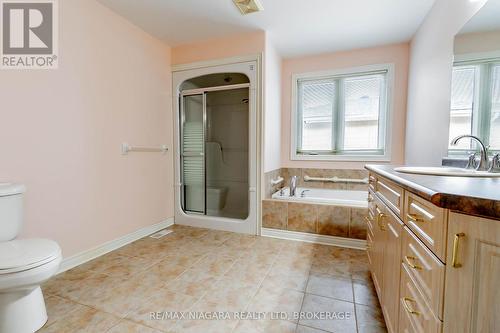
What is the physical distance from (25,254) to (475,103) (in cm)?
272

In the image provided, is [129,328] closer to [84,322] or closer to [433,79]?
[84,322]

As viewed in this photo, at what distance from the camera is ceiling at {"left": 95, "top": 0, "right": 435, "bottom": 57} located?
2133mm

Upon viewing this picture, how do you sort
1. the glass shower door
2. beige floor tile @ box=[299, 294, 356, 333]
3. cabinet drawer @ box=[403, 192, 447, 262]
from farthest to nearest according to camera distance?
the glass shower door < beige floor tile @ box=[299, 294, 356, 333] < cabinet drawer @ box=[403, 192, 447, 262]

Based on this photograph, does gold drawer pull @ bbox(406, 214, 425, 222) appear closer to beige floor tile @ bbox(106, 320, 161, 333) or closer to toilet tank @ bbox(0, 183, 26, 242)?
beige floor tile @ bbox(106, 320, 161, 333)

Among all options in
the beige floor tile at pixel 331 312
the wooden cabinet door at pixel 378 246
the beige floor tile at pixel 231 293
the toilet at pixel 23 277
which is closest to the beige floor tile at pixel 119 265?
the toilet at pixel 23 277

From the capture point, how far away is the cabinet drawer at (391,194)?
1048 millimetres

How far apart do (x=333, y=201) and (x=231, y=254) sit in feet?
3.95

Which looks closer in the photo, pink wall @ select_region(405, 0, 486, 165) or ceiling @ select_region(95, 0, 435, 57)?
pink wall @ select_region(405, 0, 486, 165)

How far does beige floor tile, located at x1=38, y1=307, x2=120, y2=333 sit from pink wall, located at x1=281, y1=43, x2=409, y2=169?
2.67m

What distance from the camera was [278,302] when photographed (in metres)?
1.53

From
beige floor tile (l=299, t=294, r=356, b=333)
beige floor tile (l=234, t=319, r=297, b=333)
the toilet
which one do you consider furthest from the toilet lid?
beige floor tile (l=299, t=294, r=356, b=333)

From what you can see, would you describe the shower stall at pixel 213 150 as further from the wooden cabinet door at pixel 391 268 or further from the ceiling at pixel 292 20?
the wooden cabinet door at pixel 391 268

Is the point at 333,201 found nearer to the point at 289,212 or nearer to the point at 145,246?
the point at 289,212

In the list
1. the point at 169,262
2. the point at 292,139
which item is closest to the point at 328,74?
the point at 292,139
